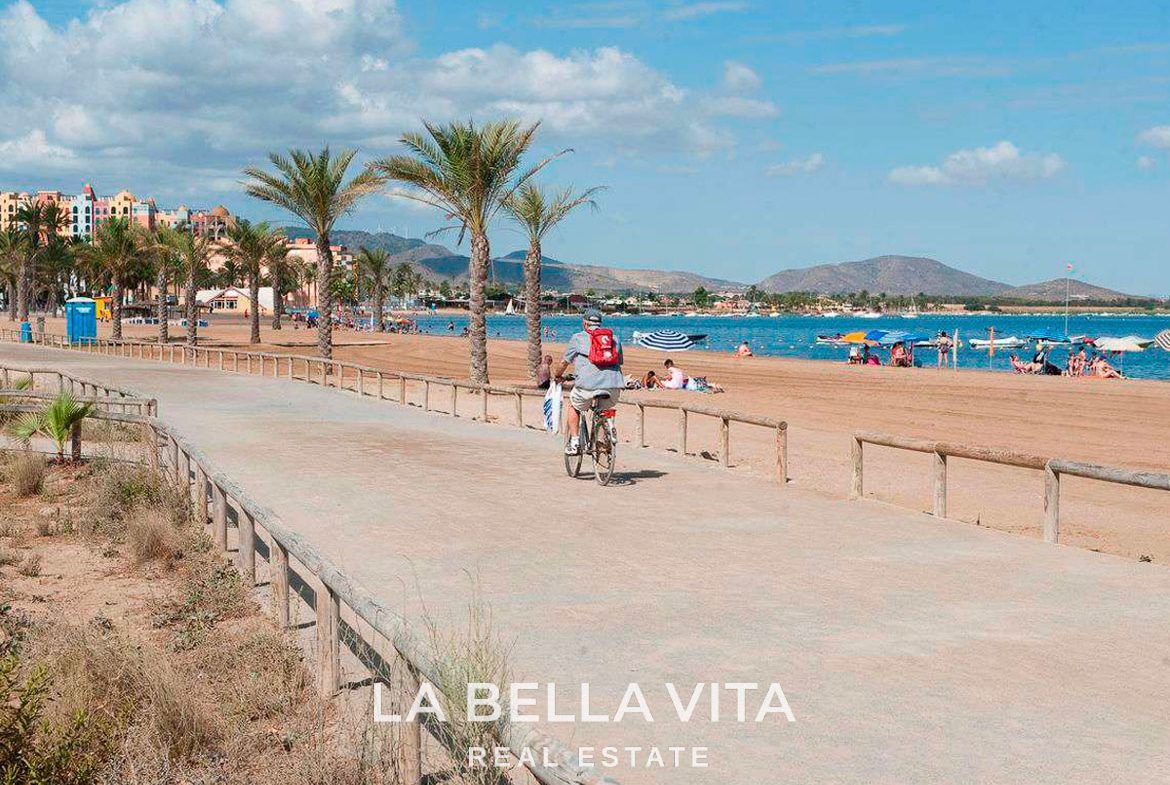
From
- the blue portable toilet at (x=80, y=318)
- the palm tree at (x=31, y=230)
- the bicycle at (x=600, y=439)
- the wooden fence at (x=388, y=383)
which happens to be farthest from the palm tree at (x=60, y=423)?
the palm tree at (x=31, y=230)

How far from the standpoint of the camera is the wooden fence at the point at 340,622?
11.6 feet

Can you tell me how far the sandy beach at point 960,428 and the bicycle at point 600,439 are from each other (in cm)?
196

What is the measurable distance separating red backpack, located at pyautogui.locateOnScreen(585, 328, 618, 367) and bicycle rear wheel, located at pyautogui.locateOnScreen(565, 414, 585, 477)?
94 cm

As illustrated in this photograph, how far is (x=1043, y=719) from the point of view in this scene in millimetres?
5105

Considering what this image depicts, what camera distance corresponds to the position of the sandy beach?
45.0 feet

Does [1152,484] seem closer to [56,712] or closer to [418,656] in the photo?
[418,656]

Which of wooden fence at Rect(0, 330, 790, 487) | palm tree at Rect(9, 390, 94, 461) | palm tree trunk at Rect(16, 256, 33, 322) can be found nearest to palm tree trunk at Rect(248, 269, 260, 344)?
wooden fence at Rect(0, 330, 790, 487)

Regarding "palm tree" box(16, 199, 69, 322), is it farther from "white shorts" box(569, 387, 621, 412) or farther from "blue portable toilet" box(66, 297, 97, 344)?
"white shorts" box(569, 387, 621, 412)

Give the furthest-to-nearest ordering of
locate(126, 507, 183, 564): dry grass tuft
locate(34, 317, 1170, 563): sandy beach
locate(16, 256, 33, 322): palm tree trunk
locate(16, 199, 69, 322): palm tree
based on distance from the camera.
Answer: locate(16, 199, 69, 322): palm tree
locate(16, 256, 33, 322): palm tree trunk
locate(34, 317, 1170, 563): sandy beach
locate(126, 507, 183, 564): dry grass tuft

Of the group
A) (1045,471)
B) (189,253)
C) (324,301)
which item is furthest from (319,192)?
(1045,471)

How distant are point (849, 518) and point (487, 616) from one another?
467cm

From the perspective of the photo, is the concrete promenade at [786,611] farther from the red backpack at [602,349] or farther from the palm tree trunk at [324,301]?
the palm tree trunk at [324,301]

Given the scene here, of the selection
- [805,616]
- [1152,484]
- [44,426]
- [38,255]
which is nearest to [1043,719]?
[805,616]

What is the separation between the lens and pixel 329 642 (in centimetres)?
576
